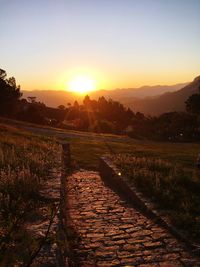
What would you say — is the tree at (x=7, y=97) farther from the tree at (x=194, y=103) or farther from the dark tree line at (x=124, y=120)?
the tree at (x=194, y=103)

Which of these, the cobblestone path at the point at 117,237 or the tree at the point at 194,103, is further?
the tree at the point at 194,103

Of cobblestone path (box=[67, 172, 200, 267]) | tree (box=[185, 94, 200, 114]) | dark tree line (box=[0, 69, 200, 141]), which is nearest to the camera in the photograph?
cobblestone path (box=[67, 172, 200, 267])

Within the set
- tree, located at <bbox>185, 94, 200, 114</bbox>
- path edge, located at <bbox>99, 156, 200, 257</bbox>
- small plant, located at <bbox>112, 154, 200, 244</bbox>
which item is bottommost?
path edge, located at <bbox>99, 156, 200, 257</bbox>

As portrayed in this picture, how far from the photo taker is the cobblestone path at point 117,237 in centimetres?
650

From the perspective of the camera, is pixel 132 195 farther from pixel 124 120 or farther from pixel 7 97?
pixel 124 120

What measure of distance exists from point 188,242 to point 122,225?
1.88 m

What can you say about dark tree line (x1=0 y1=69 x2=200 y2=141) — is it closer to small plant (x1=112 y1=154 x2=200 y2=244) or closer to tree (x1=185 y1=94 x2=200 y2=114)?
tree (x1=185 y1=94 x2=200 y2=114)

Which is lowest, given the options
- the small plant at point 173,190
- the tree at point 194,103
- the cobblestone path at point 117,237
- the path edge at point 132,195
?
the cobblestone path at point 117,237

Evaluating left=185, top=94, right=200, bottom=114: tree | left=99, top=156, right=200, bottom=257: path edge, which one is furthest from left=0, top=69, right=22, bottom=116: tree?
left=99, top=156, right=200, bottom=257: path edge

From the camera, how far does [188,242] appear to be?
6961 mm

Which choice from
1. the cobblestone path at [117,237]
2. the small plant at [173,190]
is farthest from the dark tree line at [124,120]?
the cobblestone path at [117,237]

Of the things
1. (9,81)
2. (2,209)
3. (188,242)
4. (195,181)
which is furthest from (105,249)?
(9,81)

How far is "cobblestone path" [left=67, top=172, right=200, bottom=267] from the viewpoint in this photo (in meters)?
6.50

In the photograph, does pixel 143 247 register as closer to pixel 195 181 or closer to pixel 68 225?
pixel 68 225
